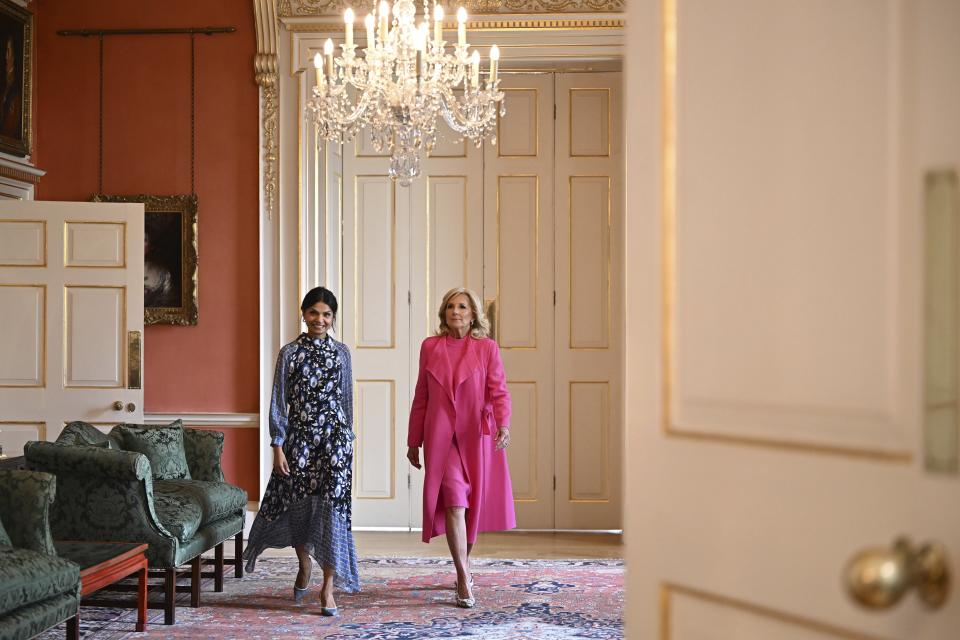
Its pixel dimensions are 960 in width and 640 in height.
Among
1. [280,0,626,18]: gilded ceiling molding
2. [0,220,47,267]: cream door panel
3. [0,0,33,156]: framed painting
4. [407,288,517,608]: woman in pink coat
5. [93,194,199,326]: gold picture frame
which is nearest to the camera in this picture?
[407,288,517,608]: woman in pink coat

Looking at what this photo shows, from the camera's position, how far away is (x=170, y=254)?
655cm

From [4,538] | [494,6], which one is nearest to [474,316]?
[4,538]

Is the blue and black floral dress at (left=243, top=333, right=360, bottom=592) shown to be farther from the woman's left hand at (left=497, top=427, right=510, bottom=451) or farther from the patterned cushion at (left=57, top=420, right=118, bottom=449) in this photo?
the patterned cushion at (left=57, top=420, right=118, bottom=449)

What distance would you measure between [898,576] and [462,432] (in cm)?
383

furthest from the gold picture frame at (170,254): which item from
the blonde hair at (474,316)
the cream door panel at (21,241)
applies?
the blonde hair at (474,316)

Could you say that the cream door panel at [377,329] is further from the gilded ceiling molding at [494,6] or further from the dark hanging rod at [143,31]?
the dark hanging rod at [143,31]

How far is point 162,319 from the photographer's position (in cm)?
655

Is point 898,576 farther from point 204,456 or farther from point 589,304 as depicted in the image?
point 589,304

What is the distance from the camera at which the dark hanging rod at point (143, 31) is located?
6.55m

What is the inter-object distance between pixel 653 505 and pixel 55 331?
218 inches

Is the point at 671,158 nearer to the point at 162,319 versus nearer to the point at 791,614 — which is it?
the point at 791,614

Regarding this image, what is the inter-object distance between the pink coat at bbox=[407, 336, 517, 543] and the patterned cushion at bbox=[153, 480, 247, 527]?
0.98 m

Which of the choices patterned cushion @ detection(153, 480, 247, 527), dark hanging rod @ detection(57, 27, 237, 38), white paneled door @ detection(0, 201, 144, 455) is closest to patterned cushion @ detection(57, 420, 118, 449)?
patterned cushion @ detection(153, 480, 247, 527)

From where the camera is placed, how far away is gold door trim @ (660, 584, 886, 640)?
1.06 meters
